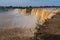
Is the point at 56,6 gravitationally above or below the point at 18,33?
above

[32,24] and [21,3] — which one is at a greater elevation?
[21,3]

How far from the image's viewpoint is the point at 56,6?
825 mm

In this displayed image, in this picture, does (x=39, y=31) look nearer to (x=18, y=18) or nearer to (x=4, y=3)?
(x=18, y=18)

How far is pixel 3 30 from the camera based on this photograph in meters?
0.84

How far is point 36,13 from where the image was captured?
2.86 feet

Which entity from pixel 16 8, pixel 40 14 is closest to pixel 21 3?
pixel 16 8

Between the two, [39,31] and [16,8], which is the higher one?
[16,8]

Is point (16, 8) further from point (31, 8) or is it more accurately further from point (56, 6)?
point (56, 6)

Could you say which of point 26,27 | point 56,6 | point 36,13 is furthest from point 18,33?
point 56,6

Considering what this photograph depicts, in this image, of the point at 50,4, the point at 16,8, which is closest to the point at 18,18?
the point at 16,8

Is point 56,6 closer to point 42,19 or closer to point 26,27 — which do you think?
point 42,19

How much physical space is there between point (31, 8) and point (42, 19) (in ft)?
0.36

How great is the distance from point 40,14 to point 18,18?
15 centimetres

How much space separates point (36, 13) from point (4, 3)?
0.23m
